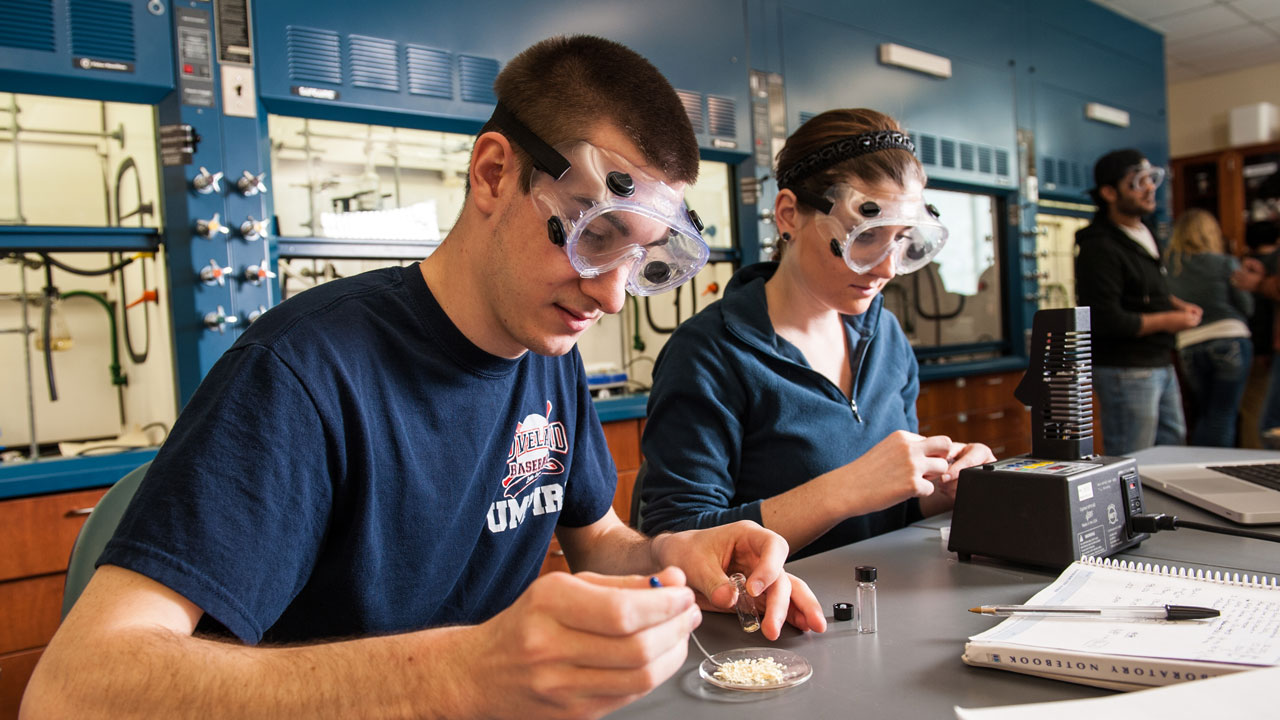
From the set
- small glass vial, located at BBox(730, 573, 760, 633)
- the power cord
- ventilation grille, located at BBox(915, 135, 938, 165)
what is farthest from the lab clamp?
ventilation grille, located at BBox(915, 135, 938, 165)

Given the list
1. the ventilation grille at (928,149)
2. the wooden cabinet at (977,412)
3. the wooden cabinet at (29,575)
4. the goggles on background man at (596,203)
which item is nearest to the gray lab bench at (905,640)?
the goggles on background man at (596,203)

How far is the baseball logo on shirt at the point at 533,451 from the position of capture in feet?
3.86

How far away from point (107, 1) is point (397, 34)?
2.82 ft

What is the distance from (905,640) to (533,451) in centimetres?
55

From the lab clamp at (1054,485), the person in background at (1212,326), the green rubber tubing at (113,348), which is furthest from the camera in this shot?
the person in background at (1212,326)

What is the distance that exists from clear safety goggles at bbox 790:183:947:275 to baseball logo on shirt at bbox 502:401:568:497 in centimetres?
70

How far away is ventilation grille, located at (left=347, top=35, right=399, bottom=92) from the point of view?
9.26 ft

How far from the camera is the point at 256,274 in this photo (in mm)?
2594

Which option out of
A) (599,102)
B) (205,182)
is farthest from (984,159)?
(599,102)

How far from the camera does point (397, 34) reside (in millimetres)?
2922

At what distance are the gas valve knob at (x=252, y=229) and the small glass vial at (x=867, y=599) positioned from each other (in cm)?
223

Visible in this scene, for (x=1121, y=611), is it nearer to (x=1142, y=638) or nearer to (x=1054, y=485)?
(x=1142, y=638)

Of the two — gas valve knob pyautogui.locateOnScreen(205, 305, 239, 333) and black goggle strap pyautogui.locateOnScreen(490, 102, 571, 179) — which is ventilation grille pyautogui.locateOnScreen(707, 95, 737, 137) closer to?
→ gas valve knob pyautogui.locateOnScreen(205, 305, 239, 333)

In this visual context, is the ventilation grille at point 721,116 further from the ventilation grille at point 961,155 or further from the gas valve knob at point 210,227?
the gas valve knob at point 210,227
